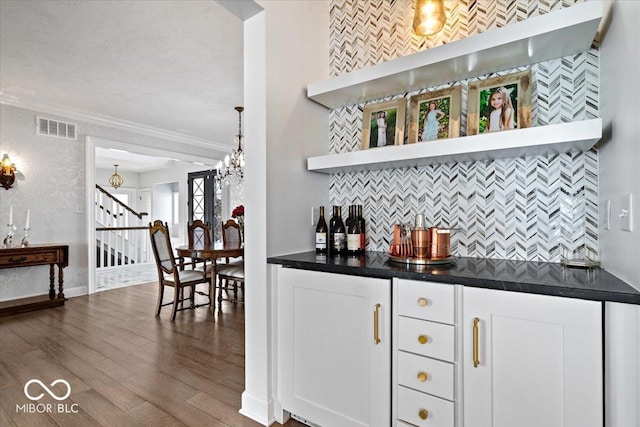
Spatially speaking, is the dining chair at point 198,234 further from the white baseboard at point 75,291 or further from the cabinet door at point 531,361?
the cabinet door at point 531,361

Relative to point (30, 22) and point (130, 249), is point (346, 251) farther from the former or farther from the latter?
point (130, 249)

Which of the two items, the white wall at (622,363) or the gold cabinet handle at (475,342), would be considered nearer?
the white wall at (622,363)

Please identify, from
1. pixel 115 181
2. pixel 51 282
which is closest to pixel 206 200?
pixel 115 181

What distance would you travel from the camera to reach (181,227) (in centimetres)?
863

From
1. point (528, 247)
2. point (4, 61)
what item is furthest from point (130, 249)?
point (528, 247)

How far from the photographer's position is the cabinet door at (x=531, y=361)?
3.47 feet

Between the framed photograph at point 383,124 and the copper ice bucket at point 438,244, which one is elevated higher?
the framed photograph at point 383,124

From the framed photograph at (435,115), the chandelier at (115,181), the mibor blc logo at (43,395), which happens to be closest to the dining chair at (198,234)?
the mibor blc logo at (43,395)

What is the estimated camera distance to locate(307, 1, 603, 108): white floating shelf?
1386 mm

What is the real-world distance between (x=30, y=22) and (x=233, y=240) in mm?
3113

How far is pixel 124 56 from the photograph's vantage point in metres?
3.16

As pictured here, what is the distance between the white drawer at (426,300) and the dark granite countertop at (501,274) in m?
0.03

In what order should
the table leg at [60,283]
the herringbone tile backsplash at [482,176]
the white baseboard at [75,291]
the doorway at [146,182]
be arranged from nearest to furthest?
1. the herringbone tile backsplash at [482,176]
2. the table leg at [60,283]
3. the white baseboard at [75,291]
4. the doorway at [146,182]

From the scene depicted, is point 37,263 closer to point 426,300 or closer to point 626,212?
point 426,300
